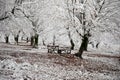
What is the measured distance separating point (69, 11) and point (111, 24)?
18.0 ft

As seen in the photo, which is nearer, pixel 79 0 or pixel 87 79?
pixel 87 79

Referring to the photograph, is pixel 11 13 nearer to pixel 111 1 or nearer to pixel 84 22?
pixel 84 22

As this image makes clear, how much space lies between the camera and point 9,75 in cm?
1266

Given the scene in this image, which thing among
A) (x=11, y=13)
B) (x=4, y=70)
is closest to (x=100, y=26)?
(x=11, y=13)

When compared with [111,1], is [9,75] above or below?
below

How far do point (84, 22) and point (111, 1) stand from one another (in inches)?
160

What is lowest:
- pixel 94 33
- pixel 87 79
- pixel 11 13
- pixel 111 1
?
pixel 87 79

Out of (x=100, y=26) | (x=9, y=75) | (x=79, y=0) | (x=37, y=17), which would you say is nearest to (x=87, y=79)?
(x=9, y=75)

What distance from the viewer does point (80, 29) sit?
87.8 feet

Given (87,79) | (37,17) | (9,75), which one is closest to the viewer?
(9,75)

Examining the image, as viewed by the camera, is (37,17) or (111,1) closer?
(111,1)

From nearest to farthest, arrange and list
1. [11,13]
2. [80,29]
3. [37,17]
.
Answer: [11,13] → [80,29] → [37,17]

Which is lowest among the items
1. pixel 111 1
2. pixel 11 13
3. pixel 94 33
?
pixel 94 33

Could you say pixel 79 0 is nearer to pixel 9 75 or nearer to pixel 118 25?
pixel 118 25
